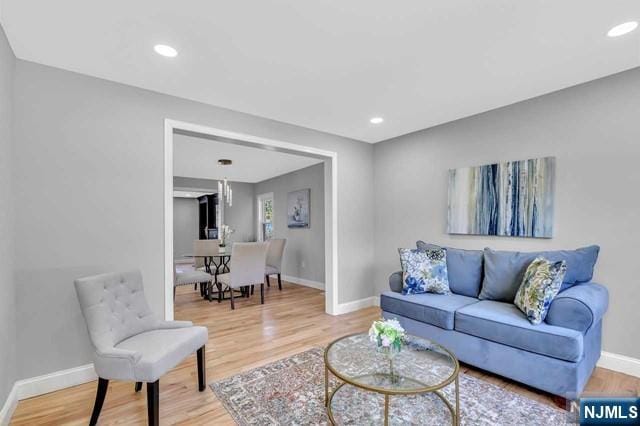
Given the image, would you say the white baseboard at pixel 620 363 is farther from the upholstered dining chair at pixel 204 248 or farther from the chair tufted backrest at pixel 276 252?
the upholstered dining chair at pixel 204 248

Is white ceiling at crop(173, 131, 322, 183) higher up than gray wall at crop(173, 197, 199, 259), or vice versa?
white ceiling at crop(173, 131, 322, 183)

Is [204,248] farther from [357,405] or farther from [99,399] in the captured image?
[357,405]

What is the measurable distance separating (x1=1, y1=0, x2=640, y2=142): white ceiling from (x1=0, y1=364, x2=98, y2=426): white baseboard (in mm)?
2378

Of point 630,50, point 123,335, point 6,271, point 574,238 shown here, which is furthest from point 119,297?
point 630,50

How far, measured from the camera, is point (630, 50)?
2.17 m

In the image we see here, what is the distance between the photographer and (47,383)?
2266mm

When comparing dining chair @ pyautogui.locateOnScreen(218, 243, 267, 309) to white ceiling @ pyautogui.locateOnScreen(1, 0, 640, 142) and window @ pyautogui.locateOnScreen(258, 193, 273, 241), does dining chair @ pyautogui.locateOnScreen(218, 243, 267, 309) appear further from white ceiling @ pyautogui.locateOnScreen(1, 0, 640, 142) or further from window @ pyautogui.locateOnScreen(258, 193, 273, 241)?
window @ pyautogui.locateOnScreen(258, 193, 273, 241)

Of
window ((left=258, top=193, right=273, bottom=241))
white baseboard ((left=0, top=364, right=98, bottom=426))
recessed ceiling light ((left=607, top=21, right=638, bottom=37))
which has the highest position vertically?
recessed ceiling light ((left=607, top=21, right=638, bottom=37))

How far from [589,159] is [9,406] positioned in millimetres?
4787

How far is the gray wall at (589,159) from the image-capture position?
96.4 inches

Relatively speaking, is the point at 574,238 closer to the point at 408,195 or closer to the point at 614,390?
the point at 614,390

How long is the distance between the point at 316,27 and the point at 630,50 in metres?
2.28

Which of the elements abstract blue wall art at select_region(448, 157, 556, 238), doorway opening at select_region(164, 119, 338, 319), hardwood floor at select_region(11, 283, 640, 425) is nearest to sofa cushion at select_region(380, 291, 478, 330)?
hardwood floor at select_region(11, 283, 640, 425)

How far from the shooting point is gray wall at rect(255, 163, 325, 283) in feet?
19.7
